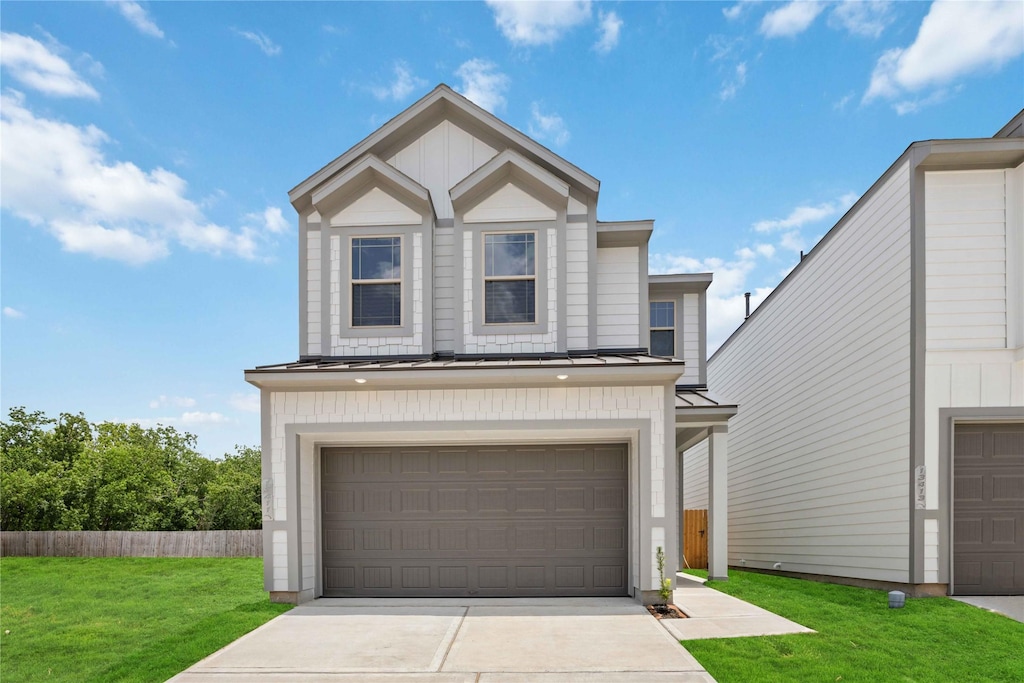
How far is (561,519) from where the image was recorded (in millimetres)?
9070

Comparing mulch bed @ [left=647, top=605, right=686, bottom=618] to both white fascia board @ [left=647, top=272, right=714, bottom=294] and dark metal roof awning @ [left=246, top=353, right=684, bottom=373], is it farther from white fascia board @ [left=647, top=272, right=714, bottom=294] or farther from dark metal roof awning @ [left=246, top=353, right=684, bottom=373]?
white fascia board @ [left=647, top=272, right=714, bottom=294]

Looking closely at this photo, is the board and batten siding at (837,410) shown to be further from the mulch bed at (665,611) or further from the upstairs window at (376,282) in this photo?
the upstairs window at (376,282)

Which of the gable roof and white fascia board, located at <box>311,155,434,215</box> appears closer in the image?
white fascia board, located at <box>311,155,434,215</box>

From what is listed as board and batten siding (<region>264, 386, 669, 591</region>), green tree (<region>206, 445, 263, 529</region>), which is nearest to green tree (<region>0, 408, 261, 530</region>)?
green tree (<region>206, 445, 263, 529</region>)

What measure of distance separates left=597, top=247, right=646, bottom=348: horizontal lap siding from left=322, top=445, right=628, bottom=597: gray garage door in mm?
1984

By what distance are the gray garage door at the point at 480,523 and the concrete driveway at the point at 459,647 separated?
1.92 ft

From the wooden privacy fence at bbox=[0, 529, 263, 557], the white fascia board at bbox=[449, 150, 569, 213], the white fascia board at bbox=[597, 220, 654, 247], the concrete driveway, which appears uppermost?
the white fascia board at bbox=[449, 150, 569, 213]

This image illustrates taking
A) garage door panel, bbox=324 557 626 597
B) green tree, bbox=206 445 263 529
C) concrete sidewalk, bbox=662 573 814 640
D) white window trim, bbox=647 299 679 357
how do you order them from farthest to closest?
1. green tree, bbox=206 445 263 529
2. white window trim, bbox=647 299 679 357
3. garage door panel, bbox=324 557 626 597
4. concrete sidewalk, bbox=662 573 814 640

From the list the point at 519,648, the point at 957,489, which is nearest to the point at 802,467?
the point at 957,489

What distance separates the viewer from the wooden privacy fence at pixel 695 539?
1485 cm

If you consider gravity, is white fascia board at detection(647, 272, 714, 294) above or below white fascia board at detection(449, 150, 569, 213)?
below

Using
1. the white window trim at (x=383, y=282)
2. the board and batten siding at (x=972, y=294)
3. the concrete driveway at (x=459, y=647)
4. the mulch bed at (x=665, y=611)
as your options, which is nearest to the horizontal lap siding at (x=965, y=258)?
the board and batten siding at (x=972, y=294)

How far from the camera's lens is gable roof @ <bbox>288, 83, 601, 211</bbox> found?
1016 cm

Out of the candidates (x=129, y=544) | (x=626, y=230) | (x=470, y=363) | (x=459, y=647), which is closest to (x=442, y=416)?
(x=470, y=363)
